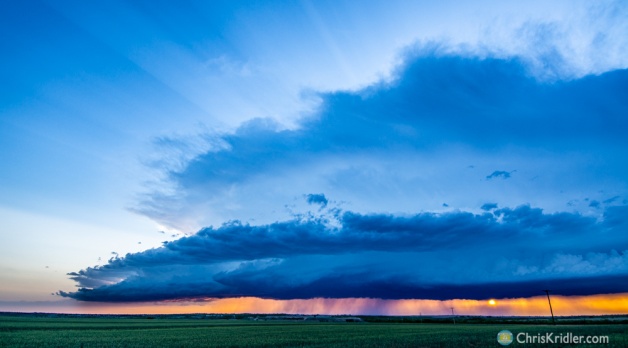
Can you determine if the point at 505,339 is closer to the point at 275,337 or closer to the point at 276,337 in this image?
the point at 276,337

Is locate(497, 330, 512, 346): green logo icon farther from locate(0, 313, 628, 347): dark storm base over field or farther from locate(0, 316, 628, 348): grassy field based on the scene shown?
locate(0, 313, 628, 347): dark storm base over field

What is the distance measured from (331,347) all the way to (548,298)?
334 feet

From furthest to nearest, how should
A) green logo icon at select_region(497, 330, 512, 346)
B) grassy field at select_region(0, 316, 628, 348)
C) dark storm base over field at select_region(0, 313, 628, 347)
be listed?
dark storm base over field at select_region(0, 313, 628, 347) < grassy field at select_region(0, 316, 628, 348) < green logo icon at select_region(497, 330, 512, 346)

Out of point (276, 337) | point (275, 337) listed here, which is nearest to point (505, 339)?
point (276, 337)

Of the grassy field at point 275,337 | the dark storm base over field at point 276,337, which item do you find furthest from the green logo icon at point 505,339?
the dark storm base over field at point 276,337

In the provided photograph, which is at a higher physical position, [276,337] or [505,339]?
[505,339]

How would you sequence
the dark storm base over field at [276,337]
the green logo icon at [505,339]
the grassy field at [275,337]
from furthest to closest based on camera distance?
1. the dark storm base over field at [276,337]
2. the grassy field at [275,337]
3. the green logo icon at [505,339]

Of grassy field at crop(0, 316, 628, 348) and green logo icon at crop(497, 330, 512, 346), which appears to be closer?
green logo icon at crop(497, 330, 512, 346)

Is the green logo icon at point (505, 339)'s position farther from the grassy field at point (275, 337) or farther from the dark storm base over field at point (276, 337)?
the dark storm base over field at point (276, 337)

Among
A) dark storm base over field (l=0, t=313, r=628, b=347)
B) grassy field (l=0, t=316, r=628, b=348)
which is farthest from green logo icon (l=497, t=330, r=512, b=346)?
dark storm base over field (l=0, t=313, r=628, b=347)

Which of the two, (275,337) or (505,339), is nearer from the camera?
(505,339)

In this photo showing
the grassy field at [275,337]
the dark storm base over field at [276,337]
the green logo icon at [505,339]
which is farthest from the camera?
the dark storm base over field at [276,337]

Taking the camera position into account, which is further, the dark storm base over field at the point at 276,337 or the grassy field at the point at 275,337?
the dark storm base over field at the point at 276,337

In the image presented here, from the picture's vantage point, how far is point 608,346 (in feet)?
113
